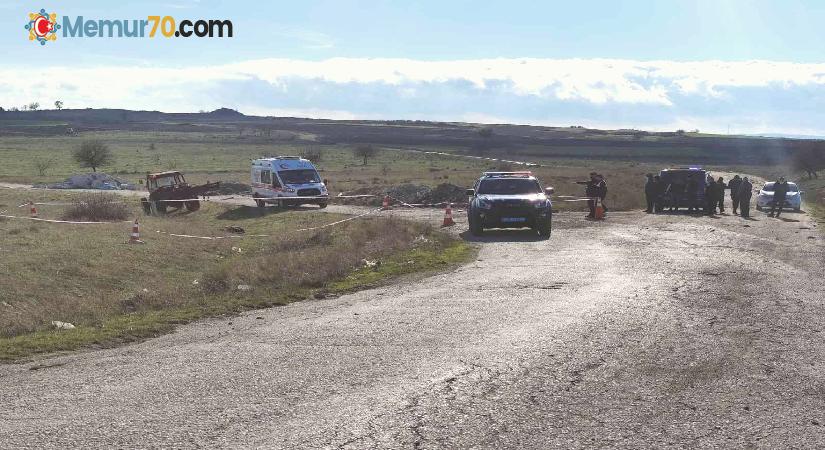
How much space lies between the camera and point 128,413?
638 cm

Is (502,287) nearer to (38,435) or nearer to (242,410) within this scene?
(242,410)

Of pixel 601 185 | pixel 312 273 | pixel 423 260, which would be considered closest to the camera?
pixel 312 273

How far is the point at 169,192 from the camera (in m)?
36.2

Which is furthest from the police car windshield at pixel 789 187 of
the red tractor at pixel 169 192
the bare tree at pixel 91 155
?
the bare tree at pixel 91 155

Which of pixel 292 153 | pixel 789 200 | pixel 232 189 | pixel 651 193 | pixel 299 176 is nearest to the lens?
pixel 651 193

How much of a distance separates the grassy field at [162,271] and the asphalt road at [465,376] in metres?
0.94

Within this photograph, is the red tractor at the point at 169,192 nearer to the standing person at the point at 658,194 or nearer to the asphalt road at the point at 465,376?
the standing person at the point at 658,194

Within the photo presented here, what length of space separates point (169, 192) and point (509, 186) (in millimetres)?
17863

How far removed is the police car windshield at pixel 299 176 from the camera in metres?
36.9

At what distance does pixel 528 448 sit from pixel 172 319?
6.44 meters

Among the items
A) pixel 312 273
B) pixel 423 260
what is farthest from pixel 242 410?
pixel 423 260

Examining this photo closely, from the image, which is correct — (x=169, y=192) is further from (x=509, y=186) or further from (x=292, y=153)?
(x=292, y=153)

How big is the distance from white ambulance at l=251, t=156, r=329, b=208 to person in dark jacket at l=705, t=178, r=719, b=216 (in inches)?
621

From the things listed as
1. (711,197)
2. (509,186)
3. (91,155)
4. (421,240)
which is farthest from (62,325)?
(91,155)
